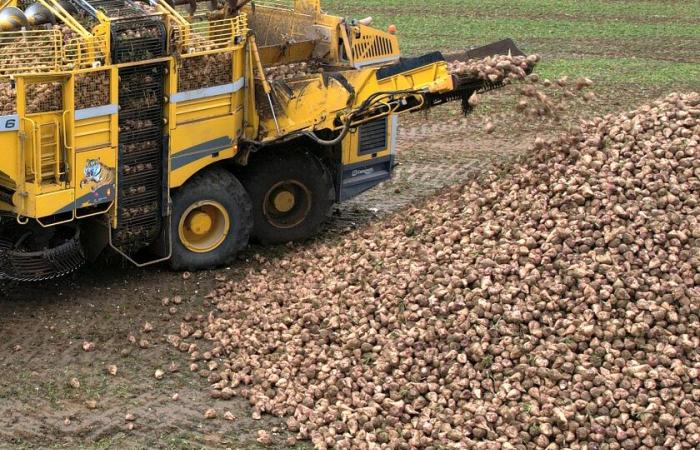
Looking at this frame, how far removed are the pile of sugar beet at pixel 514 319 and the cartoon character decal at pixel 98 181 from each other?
128cm

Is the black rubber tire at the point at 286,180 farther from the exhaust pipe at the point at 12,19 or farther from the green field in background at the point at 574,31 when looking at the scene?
the green field in background at the point at 574,31

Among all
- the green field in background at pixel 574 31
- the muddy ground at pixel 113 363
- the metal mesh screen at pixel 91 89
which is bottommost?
the muddy ground at pixel 113 363

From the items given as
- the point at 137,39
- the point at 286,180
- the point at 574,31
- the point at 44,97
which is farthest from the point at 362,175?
the point at 574,31

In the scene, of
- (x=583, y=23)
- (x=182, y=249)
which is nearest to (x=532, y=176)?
(x=182, y=249)

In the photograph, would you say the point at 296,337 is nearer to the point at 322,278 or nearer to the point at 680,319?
the point at 322,278

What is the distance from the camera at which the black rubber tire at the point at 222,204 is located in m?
10.6

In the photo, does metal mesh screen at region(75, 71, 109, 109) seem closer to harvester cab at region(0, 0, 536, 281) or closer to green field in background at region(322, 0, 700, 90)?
harvester cab at region(0, 0, 536, 281)

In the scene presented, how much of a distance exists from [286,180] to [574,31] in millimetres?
11943

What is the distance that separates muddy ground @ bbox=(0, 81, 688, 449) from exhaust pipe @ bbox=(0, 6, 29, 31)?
2298 millimetres

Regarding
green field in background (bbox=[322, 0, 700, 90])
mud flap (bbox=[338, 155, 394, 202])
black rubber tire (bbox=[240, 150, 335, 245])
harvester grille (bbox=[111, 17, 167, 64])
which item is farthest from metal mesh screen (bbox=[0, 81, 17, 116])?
green field in background (bbox=[322, 0, 700, 90])

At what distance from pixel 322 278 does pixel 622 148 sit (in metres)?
2.76

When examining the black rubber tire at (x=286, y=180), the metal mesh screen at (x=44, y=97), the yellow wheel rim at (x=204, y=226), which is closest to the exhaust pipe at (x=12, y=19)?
the metal mesh screen at (x=44, y=97)

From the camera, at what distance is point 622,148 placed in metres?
9.77

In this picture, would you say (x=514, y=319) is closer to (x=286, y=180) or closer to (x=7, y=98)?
(x=286, y=180)
